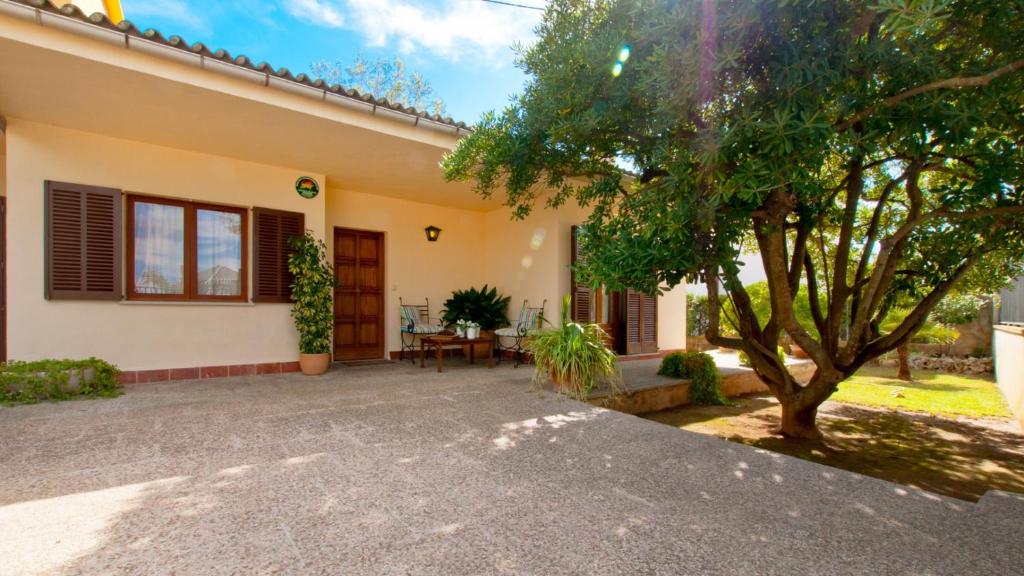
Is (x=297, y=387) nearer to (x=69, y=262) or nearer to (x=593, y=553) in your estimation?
(x=69, y=262)

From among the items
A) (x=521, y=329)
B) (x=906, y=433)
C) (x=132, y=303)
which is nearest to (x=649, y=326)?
(x=521, y=329)

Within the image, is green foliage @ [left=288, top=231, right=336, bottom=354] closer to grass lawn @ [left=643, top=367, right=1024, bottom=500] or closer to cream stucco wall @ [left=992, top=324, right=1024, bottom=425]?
grass lawn @ [left=643, top=367, right=1024, bottom=500]

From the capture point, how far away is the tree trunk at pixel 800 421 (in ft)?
15.4

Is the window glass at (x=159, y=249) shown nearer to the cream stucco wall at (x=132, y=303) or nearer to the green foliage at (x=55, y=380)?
the cream stucco wall at (x=132, y=303)

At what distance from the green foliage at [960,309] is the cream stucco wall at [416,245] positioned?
9697 millimetres

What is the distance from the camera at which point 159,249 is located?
5742 millimetres

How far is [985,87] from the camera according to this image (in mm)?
2660

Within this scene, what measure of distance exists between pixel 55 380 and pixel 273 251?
8.58ft

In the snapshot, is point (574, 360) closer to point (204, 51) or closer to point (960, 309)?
point (204, 51)

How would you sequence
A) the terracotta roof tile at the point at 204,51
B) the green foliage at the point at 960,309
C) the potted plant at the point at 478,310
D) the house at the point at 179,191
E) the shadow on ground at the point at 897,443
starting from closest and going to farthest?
the terracotta roof tile at the point at 204,51, the shadow on ground at the point at 897,443, the house at the point at 179,191, the potted plant at the point at 478,310, the green foliage at the point at 960,309

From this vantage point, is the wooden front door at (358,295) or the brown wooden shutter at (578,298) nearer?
the wooden front door at (358,295)

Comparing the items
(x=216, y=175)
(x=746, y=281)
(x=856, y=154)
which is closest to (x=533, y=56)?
(x=856, y=154)

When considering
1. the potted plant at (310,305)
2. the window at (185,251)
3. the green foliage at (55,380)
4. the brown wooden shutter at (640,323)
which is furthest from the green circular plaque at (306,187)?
the brown wooden shutter at (640,323)

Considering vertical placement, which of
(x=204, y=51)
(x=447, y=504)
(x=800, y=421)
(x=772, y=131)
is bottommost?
(x=800, y=421)
